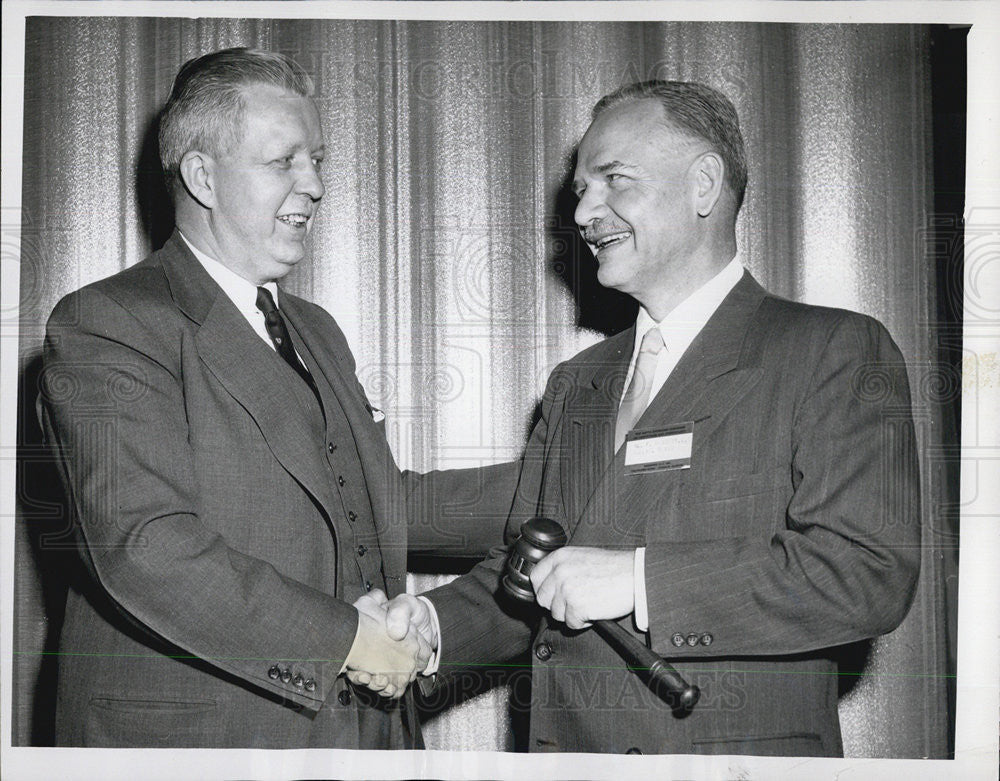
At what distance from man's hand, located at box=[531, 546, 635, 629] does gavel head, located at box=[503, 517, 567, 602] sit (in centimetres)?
2

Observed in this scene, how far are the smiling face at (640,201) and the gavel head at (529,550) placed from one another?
0.57m

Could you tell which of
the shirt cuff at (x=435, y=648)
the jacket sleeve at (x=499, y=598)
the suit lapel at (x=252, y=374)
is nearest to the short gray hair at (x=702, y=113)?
the jacket sleeve at (x=499, y=598)

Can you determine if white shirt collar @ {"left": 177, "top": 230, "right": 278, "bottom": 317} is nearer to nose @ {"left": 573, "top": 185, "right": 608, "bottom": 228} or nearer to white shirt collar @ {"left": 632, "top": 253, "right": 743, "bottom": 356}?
nose @ {"left": 573, "top": 185, "right": 608, "bottom": 228}

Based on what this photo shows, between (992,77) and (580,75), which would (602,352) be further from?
(992,77)

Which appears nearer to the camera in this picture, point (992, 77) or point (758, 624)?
point (758, 624)

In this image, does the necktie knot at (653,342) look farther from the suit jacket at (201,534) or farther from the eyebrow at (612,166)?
the suit jacket at (201,534)

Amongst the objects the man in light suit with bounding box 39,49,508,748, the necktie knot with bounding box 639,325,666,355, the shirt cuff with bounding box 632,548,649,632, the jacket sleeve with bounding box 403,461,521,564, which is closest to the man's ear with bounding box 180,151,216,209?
the man in light suit with bounding box 39,49,508,748

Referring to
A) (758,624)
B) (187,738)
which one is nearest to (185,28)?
(187,738)

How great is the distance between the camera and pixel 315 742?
2480 millimetres

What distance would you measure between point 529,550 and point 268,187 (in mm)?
1043

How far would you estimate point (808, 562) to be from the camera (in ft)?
7.50

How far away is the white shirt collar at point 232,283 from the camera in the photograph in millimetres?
2516

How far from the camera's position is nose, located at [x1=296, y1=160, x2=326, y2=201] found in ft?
8.64

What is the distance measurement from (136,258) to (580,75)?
1171 mm
